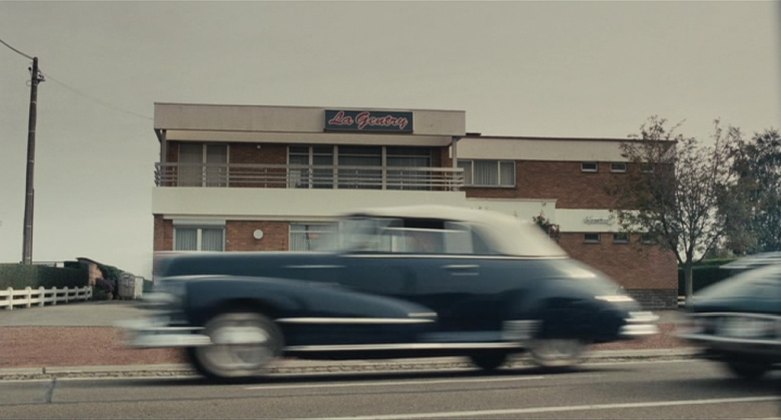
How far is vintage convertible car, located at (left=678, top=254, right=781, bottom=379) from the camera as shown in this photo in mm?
9414

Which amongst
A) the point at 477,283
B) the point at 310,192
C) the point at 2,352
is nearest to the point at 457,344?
the point at 477,283

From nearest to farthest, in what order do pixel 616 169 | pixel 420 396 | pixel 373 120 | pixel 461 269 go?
pixel 420 396 < pixel 461 269 < pixel 373 120 < pixel 616 169

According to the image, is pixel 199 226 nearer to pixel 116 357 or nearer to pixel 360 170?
pixel 360 170

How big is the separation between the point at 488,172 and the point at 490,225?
28.2 metres

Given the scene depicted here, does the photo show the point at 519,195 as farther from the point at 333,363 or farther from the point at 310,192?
the point at 333,363

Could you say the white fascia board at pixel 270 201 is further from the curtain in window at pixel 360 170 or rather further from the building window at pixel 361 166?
the curtain in window at pixel 360 170

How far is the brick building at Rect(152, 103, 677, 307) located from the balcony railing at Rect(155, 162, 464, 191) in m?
0.04

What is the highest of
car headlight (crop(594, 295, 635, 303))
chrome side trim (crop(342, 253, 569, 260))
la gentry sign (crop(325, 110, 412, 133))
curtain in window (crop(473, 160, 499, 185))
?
la gentry sign (crop(325, 110, 412, 133))

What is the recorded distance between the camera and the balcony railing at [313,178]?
1318 inches

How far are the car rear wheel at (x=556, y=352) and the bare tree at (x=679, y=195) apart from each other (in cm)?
2325

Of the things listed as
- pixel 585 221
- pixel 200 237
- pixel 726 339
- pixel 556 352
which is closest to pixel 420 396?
pixel 556 352

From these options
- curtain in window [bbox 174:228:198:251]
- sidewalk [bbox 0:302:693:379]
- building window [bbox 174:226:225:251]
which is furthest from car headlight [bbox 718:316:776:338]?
curtain in window [bbox 174:228:198:251]

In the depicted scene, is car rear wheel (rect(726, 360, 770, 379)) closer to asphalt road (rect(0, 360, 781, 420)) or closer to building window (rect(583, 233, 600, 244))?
asphalt road (rect(0, 360, 781, 420))

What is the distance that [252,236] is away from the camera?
106ft
